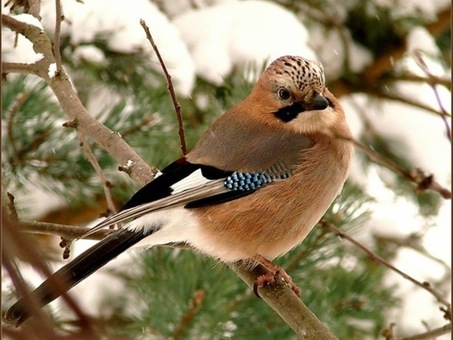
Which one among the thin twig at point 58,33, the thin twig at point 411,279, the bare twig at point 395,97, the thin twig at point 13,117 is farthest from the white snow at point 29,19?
the bare twig at point 395,97

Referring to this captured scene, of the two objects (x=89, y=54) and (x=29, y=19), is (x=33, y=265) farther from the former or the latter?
(x=89, y=54)

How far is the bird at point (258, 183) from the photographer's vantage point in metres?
1.40

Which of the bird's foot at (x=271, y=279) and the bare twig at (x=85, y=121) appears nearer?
the bird's foot at (x=271, y=279)

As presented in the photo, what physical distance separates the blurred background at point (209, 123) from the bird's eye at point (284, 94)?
1.07 feet

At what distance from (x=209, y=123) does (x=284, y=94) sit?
1.60 ft

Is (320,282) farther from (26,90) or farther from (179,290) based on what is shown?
(26,90)

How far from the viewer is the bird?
1.40 meters

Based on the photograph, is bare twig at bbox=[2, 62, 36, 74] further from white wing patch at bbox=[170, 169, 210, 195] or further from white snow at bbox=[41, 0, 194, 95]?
white snow at bbox=[41, 0, 194, 95]

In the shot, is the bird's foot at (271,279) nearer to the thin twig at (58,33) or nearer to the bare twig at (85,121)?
the bare twig at (85,121)

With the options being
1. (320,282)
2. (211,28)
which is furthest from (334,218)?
(211,28)

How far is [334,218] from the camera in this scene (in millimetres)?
1812

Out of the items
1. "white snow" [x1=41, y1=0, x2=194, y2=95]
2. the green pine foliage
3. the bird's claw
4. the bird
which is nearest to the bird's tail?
the bird

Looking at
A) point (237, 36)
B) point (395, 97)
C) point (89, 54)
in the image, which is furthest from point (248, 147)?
point (395, 97)

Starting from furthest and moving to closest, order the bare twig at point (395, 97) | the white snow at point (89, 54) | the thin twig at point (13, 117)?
1. the bare twig at point (395, 97)
2. the white snow at point (89, 54)
3. the thin twig at point (13, 117)
